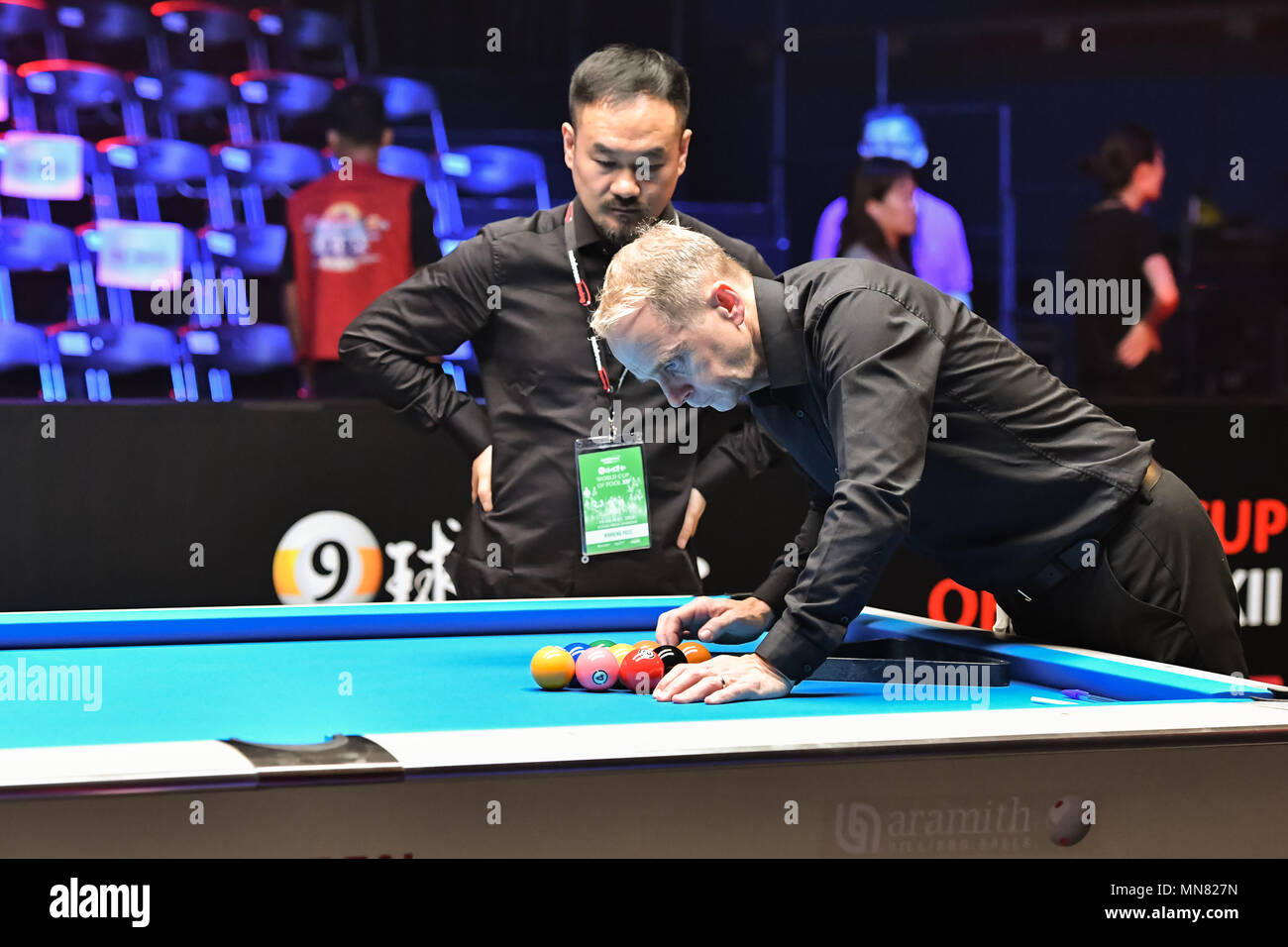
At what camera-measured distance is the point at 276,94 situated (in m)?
5.31

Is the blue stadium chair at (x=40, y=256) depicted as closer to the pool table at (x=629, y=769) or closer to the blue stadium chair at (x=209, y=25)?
the blue stadium chair at (x=209, y=25)

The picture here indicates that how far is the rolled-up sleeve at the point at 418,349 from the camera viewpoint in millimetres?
3455

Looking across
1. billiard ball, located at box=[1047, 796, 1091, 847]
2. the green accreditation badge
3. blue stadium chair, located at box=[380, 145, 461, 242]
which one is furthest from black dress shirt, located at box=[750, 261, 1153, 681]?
blue stadium chair, located at box=[380, 145, 461, 242]

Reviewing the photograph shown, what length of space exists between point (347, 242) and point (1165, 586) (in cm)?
357

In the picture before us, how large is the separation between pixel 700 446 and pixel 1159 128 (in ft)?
10.6

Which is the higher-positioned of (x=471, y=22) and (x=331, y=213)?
(x=471, y=22)

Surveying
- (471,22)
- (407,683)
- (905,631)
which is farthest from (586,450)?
(471,22)

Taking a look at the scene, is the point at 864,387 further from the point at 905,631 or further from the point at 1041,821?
the point at 905,631

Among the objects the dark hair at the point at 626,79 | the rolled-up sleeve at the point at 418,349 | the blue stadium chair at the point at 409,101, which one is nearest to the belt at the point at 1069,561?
the dark hair at the point at 626,79

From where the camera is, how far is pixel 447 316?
345 cm

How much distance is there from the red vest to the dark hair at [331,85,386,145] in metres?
0.11

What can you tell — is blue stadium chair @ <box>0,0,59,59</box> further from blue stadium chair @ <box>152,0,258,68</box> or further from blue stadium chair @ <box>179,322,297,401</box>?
blue stadium chair @ <box>179,322,297,401</box>

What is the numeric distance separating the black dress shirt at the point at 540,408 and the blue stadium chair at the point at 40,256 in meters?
2.30

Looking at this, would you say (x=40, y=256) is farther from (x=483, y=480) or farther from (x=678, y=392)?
(x=678, y=392)
